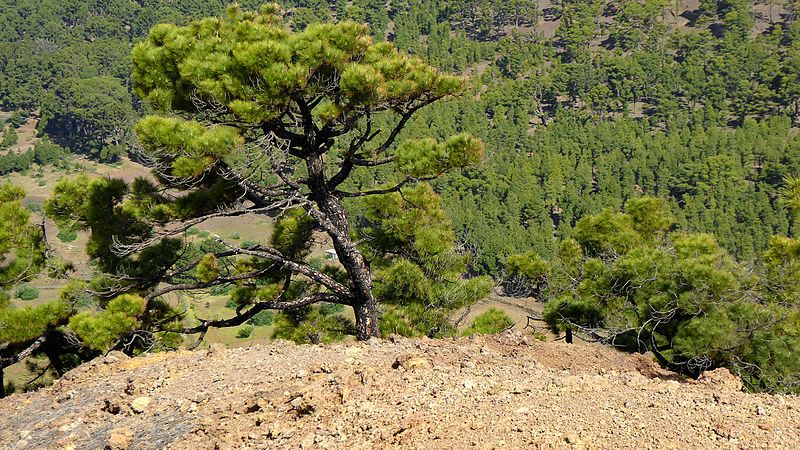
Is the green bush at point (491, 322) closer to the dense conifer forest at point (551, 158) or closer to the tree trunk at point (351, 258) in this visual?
the dense conifer forest at point (551, 158)

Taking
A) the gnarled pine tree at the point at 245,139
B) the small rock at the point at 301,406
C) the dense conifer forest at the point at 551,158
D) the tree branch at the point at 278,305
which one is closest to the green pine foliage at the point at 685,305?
the dense conifer forest at the point at 551,158

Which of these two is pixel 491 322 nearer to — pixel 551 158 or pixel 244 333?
pixel 244 333

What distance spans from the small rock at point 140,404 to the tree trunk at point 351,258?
3.45 metres

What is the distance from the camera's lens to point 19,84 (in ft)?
269

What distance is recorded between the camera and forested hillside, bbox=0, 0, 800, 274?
54875 millimetres

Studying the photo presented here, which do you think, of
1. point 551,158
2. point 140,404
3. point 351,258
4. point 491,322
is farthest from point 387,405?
point 551,158

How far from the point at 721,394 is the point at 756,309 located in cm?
438

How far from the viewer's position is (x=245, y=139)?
746 centimetres

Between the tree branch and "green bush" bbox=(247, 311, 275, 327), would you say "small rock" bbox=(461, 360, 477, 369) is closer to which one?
the tree branch

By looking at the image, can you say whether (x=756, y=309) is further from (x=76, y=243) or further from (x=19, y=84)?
(x=19, y=84)

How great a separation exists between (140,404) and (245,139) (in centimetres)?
364

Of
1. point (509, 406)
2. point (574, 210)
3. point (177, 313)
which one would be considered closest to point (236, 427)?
point (509, 406)

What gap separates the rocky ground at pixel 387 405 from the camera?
3.68m

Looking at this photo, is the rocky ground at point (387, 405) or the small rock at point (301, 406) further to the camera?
the small rock at point (301, 406)
